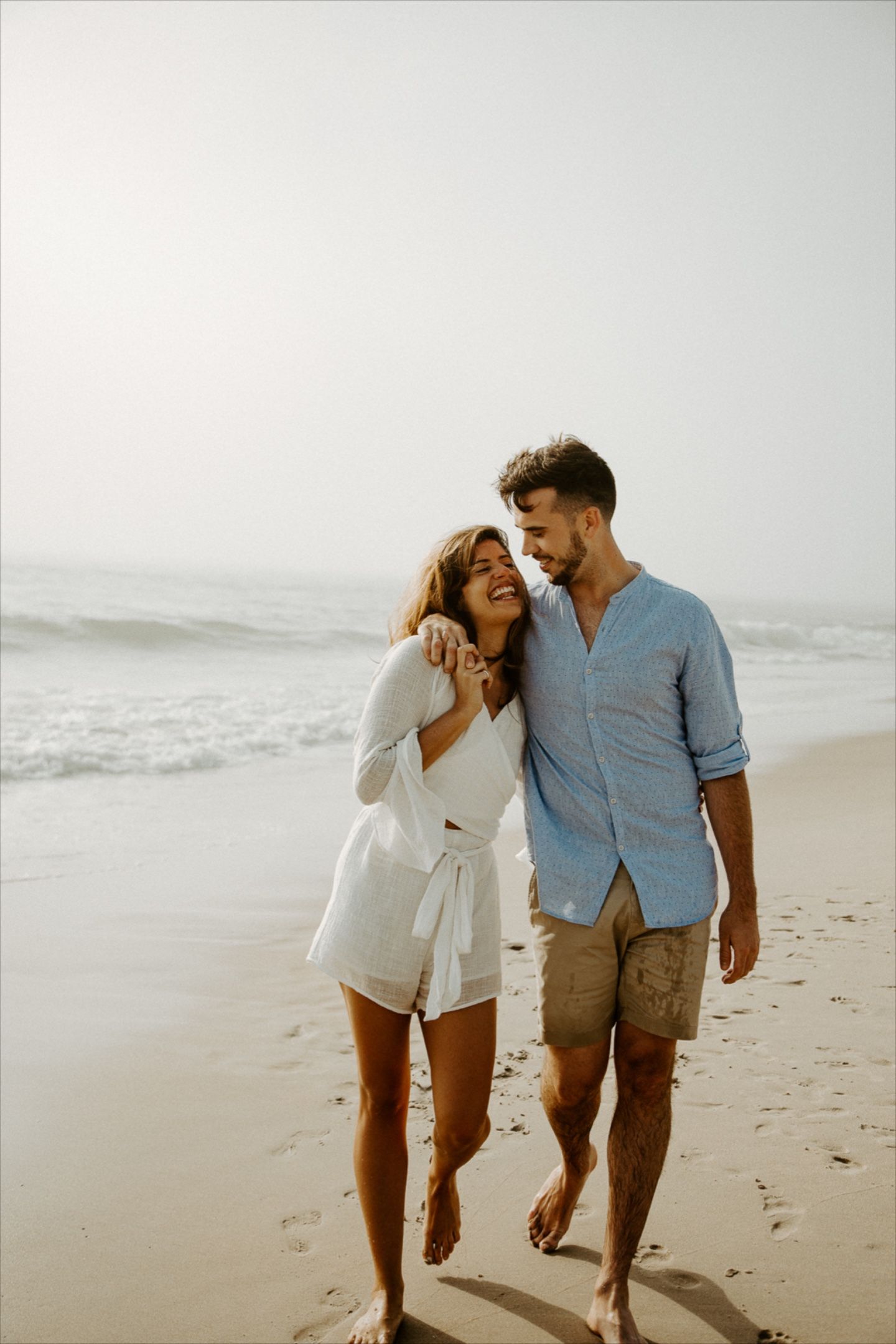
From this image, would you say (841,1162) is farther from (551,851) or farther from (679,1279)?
(551,851)

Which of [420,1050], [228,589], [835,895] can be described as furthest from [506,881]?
[228,589]

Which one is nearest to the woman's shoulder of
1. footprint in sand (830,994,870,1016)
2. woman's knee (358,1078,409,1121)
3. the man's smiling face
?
the man's smiling face

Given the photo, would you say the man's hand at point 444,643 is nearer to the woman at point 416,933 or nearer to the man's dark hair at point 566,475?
the woman at point 416,933

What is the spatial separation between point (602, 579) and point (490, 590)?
34cm

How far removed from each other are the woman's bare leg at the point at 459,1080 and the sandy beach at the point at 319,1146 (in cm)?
45

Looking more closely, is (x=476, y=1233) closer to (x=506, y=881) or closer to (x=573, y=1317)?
(x=573, y=1317)

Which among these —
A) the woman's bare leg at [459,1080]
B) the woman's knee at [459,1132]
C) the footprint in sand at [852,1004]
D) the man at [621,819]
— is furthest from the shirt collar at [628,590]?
the footprint in sand at [852,1004]

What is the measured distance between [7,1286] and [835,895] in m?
4.89

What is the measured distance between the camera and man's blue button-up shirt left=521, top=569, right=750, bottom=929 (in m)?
2.73

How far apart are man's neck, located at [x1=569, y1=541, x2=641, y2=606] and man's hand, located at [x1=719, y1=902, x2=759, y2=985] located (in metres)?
0.89

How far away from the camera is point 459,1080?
8.18 ft

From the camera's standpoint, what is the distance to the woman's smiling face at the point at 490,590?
9.04ft

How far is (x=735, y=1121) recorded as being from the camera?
11.6 ft

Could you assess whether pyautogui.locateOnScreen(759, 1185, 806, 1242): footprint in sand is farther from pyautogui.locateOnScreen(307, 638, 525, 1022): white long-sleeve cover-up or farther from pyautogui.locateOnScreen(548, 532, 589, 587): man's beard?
pyautogui.locateOnScreen(548, 532, 589, 587): man's beard
